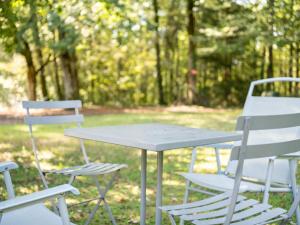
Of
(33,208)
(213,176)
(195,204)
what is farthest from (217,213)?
(33,208)

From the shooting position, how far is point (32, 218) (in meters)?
2.18

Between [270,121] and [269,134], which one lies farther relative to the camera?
[269,134]

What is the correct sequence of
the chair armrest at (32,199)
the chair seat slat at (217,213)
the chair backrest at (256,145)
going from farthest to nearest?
the chair seat slat at (217,213), the chair backrest at (256,145), the chair armrest at (32,199)

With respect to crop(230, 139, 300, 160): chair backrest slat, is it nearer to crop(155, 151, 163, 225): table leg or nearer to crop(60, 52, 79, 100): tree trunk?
crop(155, 151, 163, 225): table leg

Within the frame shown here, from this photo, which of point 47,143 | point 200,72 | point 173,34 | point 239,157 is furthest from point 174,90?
point 239,157

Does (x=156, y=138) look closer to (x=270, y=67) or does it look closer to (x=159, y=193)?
(x=159, y=193)

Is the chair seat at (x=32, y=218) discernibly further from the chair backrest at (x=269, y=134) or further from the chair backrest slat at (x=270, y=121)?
the chair backrest at (x=269, y=134)

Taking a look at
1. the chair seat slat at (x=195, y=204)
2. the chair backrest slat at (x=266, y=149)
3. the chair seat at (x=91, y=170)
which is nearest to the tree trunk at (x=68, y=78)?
the chair seat at (x=91, y=170)

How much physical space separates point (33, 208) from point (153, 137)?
0.83 m

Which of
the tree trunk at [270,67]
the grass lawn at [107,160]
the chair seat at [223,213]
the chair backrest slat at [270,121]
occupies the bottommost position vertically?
the grass lawn at [107,160]

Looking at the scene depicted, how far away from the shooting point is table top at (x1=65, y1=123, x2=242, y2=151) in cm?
234

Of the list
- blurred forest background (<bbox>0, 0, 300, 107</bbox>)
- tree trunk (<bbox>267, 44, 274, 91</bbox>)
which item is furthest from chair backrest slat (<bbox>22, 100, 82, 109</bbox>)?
tree trunk (<bbox>267, 44, 274, 91</bbox>)

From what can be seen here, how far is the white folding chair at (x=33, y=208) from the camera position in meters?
1.71

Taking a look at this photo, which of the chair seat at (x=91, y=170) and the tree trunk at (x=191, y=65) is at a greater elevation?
the tree trunk at (x=191, y=65)
